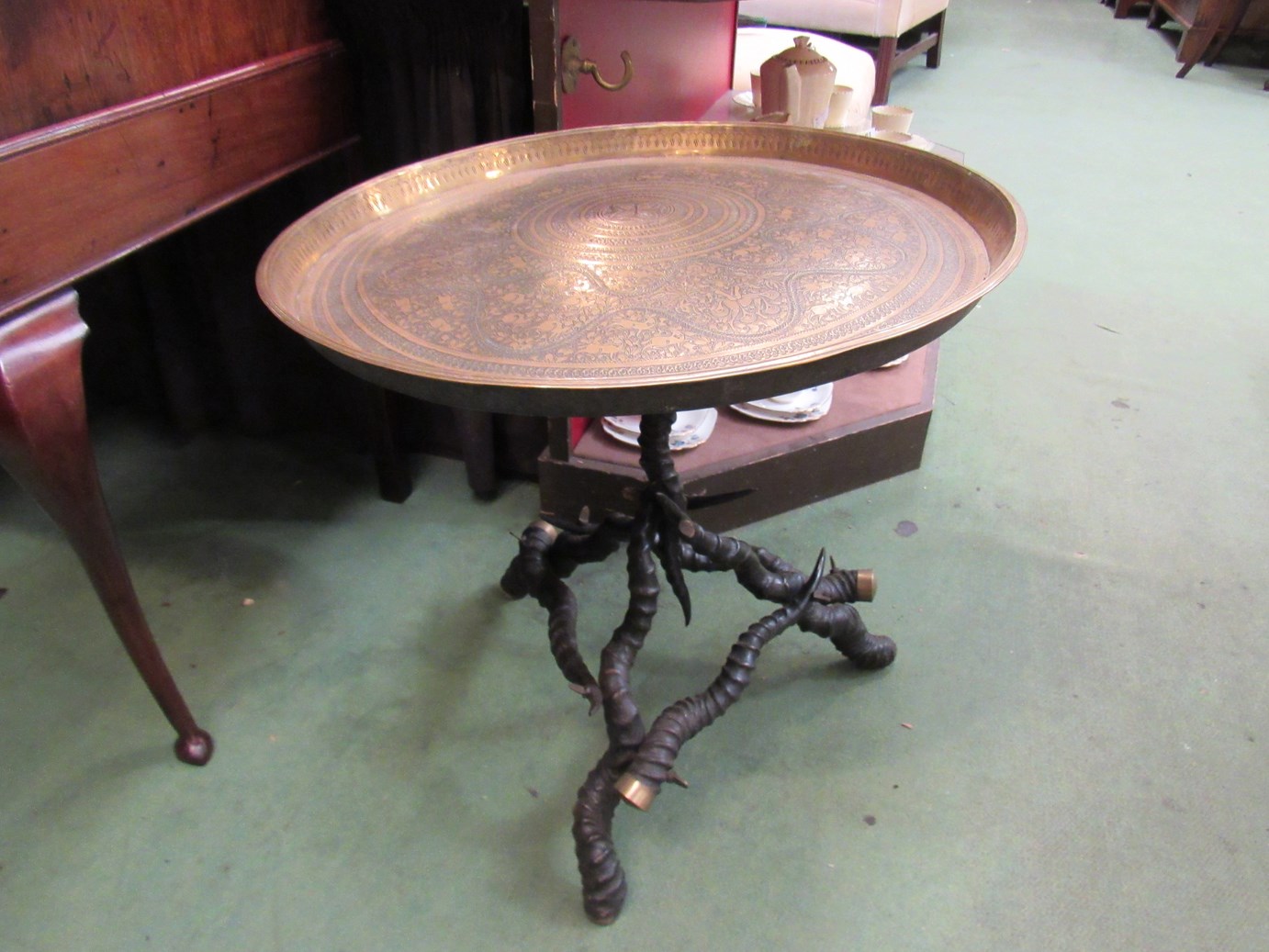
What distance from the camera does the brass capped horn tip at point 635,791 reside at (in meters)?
0.98

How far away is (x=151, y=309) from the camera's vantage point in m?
1.63

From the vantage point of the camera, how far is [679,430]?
5.19 ft

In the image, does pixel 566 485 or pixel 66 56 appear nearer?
pixel 66 56

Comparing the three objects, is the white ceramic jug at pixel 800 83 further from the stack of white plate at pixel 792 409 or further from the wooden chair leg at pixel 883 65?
the wooden chair leg at pixel 883 65

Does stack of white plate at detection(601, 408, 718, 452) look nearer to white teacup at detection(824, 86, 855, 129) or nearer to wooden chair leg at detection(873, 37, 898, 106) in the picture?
white teacup at detection(824, 86, 855, 129)

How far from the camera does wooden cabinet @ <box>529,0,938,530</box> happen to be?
1508 mm

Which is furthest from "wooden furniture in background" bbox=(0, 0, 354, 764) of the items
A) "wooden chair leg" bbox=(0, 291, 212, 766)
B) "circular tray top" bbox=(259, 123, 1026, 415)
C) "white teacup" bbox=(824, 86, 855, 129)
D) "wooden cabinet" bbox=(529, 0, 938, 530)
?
"white teacup" bbox=(824, 86, 855, 129)

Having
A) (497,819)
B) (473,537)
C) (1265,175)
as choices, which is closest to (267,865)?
(497,819)

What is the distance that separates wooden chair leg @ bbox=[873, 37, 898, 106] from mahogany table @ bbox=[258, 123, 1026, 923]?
2.97 m

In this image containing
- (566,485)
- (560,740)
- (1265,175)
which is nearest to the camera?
(560,740)

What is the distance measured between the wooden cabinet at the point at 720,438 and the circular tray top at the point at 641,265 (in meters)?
0.29

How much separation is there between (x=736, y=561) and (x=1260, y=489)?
1190 millimetres

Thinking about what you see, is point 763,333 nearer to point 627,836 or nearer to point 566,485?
point 627,836

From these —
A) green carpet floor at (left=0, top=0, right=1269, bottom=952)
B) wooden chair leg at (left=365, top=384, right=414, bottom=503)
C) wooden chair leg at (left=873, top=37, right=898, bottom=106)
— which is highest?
wooden chair leg at (left=873, top=37, right=898, bottom=106)
